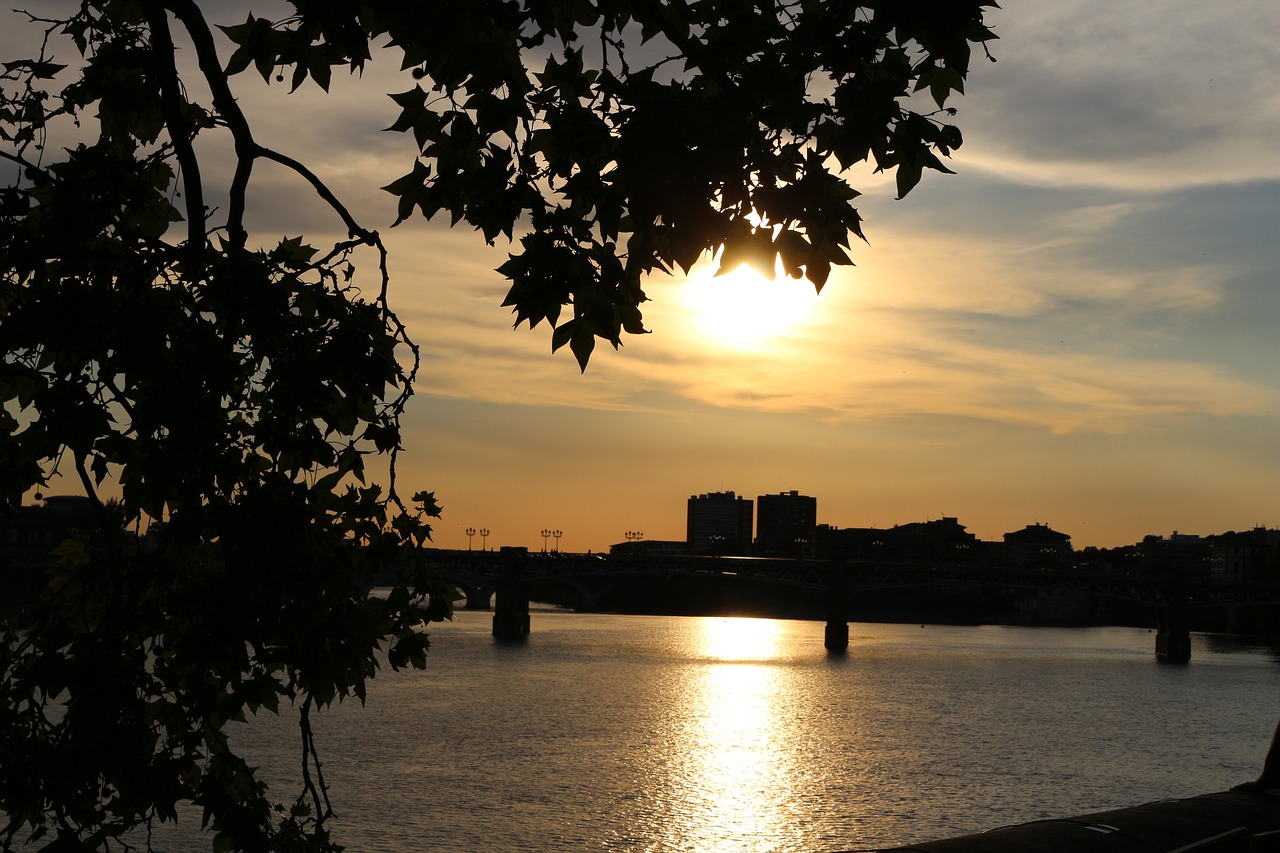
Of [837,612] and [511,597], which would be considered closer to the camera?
[511,597]

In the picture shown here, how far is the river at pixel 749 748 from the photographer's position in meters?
38.8

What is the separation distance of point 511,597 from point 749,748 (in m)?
78.9

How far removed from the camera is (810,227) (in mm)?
5074

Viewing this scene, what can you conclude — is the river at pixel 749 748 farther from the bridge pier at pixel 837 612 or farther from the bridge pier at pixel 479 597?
the bridge pier at pixel 479 597

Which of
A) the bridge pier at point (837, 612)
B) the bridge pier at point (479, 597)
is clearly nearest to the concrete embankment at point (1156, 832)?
the bridge pier at point (837, 612)

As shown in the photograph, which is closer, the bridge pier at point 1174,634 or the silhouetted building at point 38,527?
the silhouetted building at point 38,527

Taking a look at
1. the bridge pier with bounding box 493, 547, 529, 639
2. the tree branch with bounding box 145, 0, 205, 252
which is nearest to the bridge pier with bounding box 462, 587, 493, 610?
the bridge pier with bounding box 493, 547, 529, 639

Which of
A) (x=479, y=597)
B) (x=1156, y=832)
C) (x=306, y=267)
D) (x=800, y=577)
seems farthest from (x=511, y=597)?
(x=306, y=267)

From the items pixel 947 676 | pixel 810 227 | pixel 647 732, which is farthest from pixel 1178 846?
pixel 947 676

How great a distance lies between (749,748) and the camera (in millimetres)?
59344

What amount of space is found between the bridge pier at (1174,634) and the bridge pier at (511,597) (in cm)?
6392

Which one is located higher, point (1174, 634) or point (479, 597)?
point (1174, 634)

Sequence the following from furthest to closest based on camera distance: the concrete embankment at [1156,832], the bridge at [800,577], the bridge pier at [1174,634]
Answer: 1. the bridge at [800,577]
2. the bridge pier at [1174,634]
3. the concrete embankment at [1156,832]

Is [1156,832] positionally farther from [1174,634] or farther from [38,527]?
[1174,634]
